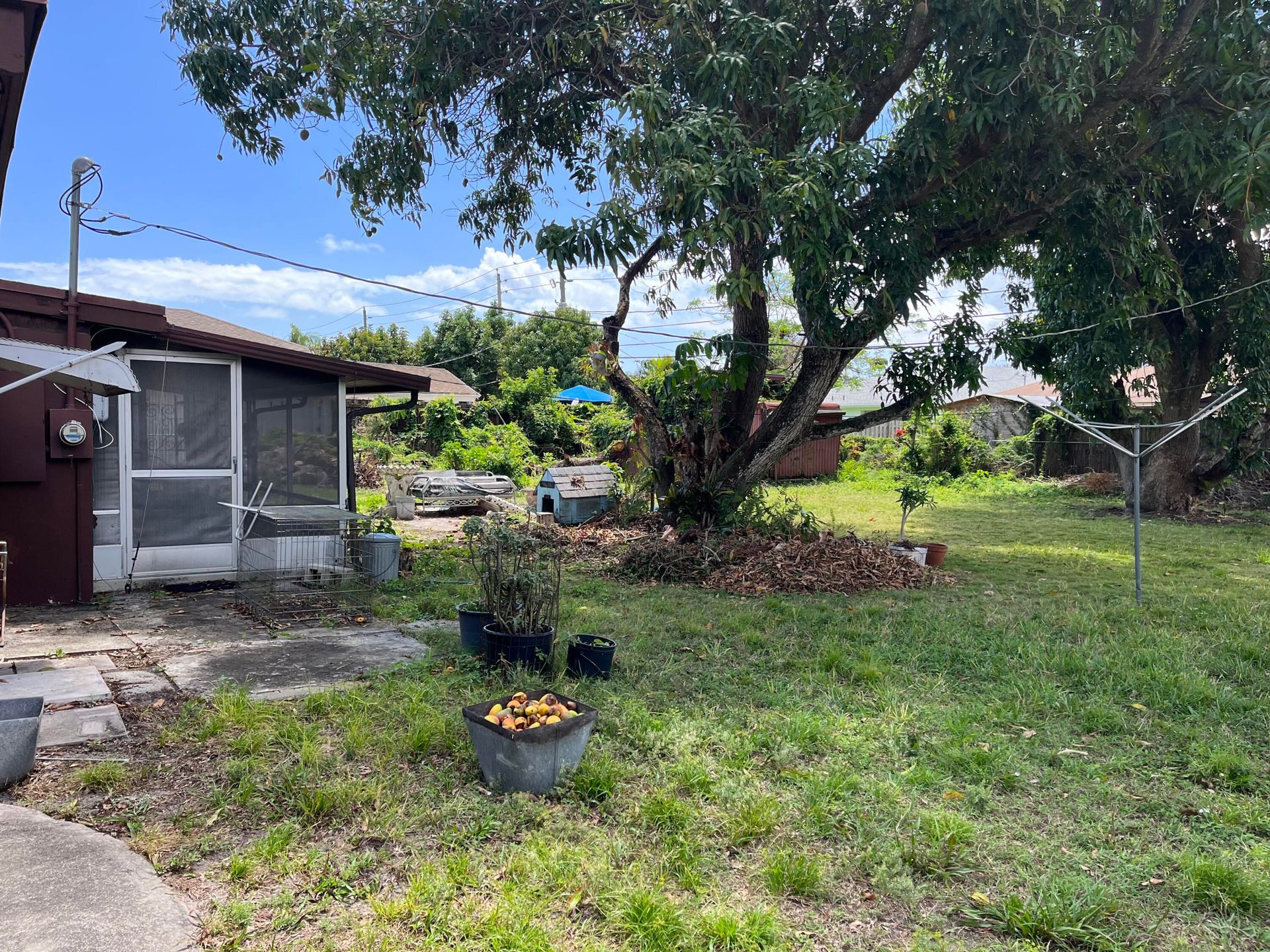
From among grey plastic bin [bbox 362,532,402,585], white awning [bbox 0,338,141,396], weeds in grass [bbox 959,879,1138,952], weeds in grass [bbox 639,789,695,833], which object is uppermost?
white awning [bbox 0,338,141,396]

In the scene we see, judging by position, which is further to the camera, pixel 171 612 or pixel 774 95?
pixel 774 95

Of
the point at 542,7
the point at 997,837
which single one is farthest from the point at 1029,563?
the point at 542,7

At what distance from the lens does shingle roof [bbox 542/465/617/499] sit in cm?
1233

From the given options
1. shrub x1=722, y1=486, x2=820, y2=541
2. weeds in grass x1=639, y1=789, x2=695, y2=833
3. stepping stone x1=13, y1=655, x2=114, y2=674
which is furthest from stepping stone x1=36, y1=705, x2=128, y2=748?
shrub x1=722, y1=486, x2=820, y2=541

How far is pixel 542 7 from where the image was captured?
7855 mm

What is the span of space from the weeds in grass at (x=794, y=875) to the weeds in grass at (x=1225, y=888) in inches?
48.5

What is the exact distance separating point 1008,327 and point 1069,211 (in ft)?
4.64

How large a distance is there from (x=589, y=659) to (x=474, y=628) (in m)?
0.94

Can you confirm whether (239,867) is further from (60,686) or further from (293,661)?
(293,661)


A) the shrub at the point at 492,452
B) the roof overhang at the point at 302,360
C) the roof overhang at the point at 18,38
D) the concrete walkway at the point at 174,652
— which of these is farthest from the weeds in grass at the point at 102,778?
the shrub at the point at 492,452

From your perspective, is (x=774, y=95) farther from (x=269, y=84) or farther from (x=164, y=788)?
(x=164, y=788)

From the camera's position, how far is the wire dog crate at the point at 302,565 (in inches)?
262

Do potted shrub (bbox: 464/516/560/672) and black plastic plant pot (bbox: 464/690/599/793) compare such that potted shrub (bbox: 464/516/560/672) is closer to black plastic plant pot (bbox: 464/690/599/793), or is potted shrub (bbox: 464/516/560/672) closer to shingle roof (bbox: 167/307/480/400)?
black plastic plant pot (bbox: 464/690/599/793)

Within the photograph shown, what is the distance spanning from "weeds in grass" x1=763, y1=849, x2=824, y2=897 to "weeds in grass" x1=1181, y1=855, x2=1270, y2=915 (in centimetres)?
123
